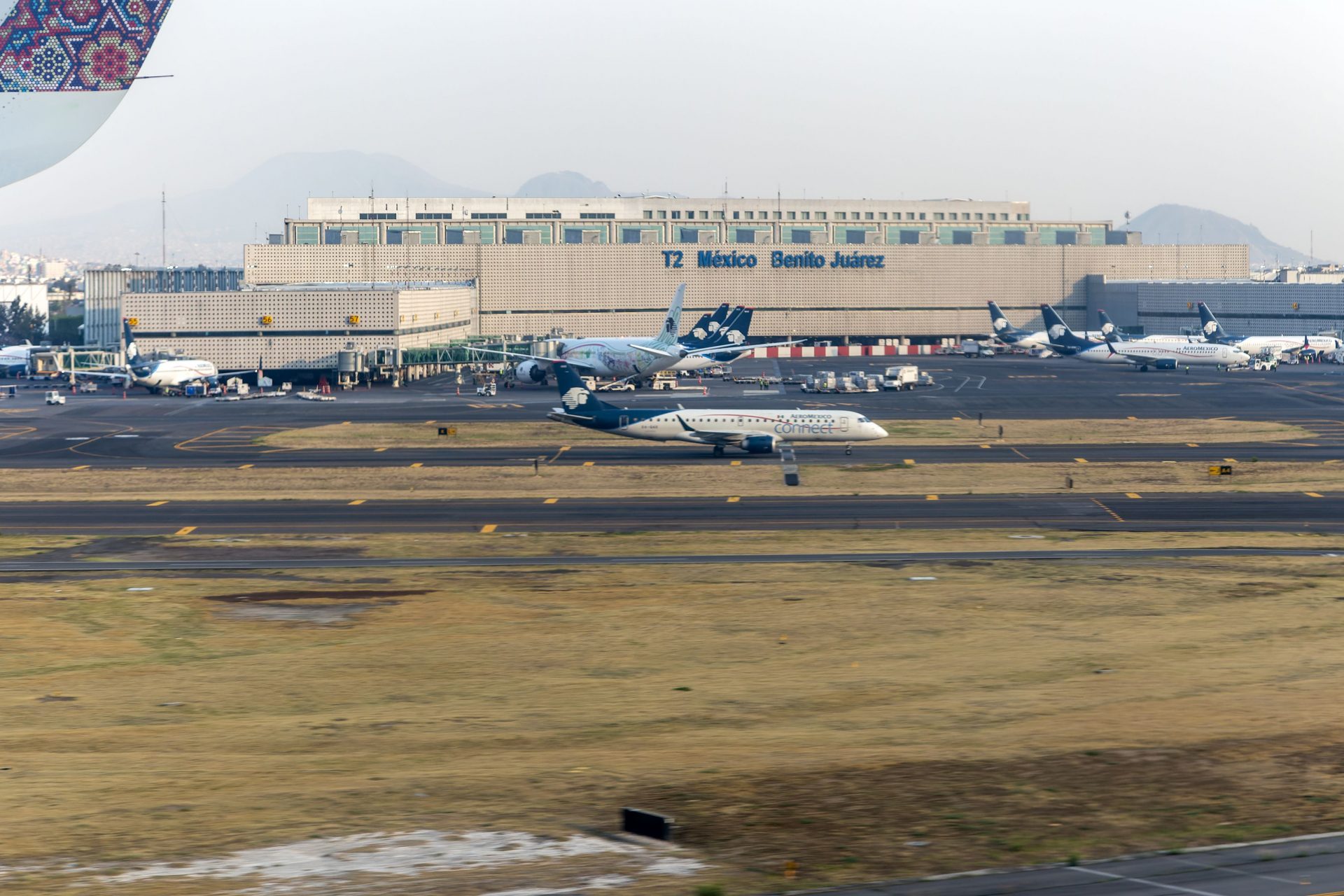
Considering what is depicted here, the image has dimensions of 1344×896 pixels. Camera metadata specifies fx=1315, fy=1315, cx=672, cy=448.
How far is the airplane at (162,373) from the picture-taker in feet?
450

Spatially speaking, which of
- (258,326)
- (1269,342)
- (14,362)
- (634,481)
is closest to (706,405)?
(634,481)

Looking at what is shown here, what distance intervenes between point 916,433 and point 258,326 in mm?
86443

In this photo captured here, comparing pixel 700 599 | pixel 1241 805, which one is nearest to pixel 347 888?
pixel 1241 805

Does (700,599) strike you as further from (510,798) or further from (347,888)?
(347,888)

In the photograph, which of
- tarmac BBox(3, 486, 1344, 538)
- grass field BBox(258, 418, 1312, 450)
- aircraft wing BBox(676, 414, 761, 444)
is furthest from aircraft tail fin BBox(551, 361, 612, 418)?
tarmac BBox(3, 486, 1344, 538)

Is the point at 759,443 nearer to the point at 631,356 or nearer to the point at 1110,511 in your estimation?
the point at 1110,511

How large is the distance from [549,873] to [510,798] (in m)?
4.51

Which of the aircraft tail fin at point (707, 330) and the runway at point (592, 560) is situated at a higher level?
the aircraft tail fin at point (707, 330)

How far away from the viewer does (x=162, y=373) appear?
138 m

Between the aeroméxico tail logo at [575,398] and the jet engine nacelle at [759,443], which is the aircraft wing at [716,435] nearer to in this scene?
the jet engine nacelle at [759,443]

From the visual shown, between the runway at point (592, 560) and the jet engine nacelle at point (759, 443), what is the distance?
109 ft

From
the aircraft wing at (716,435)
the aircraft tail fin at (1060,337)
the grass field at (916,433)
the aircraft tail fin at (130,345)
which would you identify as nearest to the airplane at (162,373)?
the aircraft tail fin at (130,345)

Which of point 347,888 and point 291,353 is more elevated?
point 291,353

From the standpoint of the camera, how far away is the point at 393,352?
15850 centimetres
